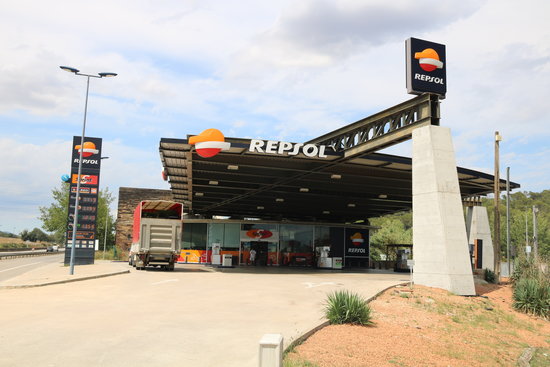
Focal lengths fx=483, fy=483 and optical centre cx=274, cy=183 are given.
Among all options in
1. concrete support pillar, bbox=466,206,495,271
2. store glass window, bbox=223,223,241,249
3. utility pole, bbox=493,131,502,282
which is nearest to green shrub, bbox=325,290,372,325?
utility pole, bbox=493,131,502,282

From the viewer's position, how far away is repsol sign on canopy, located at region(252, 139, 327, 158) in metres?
25.0

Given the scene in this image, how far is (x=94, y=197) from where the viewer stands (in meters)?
38.2

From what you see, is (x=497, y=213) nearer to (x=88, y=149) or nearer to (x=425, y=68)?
(x=425, y=68)

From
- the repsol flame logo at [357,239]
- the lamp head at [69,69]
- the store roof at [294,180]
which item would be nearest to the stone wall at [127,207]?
the store roof at [294,180]

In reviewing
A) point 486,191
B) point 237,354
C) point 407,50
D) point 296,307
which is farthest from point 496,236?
point 237,354

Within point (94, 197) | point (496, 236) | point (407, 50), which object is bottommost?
point (496, 236)

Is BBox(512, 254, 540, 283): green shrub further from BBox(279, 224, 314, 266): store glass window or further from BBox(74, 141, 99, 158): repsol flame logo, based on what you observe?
BBox(74, 141, 99, 158): repsol flame logo

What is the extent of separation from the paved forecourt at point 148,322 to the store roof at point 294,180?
9.50 meters

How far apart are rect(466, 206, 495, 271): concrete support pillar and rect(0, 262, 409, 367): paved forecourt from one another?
2362 centimetres

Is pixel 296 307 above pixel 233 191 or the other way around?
the other way around

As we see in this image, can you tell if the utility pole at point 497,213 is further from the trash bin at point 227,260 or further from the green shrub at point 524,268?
the trash bin at point 227,260

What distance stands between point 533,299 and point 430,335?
8.43 metres

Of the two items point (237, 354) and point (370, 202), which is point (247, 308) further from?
point (370, 202)

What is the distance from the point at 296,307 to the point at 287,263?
31.0m
